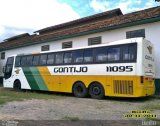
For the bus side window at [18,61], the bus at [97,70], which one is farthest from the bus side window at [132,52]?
the bus side window at [18,61]

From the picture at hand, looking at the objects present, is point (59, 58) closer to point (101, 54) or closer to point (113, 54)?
point (101, 54)

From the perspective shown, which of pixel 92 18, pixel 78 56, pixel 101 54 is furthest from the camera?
pixel 92 18

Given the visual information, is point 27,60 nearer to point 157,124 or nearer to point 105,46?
point 105,46

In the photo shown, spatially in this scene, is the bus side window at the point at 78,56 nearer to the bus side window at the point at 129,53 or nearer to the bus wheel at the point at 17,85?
the bus side window at the point at 129,53

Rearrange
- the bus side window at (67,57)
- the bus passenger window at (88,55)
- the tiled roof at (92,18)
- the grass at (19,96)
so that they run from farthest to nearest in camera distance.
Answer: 1. the tiled roof at (92,18)
2. the bus side window at (67,57)
3. the bus passenger window at (88,55)
4. the grass at (19,96)

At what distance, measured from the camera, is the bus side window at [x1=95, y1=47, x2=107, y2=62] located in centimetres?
1515

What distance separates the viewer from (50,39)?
2398 cm

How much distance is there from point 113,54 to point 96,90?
214 centimetres

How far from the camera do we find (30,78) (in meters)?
19.7

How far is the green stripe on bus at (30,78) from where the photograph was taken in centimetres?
1933

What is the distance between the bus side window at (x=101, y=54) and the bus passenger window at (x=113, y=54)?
0.28 m

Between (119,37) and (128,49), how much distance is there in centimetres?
434

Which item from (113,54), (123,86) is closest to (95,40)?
(113,54)

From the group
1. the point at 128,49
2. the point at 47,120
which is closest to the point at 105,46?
the point at 128,49
